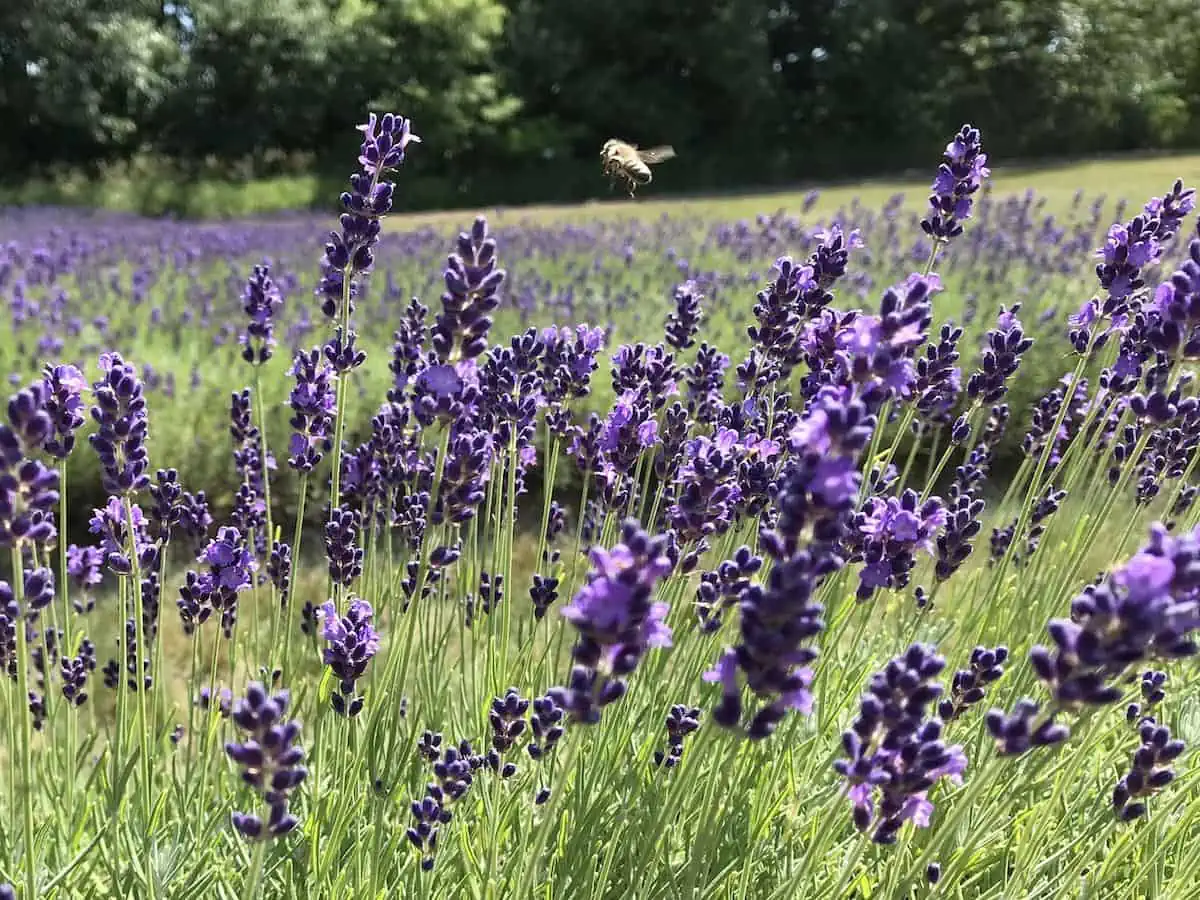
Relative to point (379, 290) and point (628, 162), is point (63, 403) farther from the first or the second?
point (379, 290)

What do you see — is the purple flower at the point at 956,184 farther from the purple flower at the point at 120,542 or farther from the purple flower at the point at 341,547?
the purple flower at the point at 120,542

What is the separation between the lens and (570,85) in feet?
92.9

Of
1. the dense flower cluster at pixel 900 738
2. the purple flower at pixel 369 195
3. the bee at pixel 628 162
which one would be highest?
the bee at pixel 628 162

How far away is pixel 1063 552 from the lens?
3.59 meters

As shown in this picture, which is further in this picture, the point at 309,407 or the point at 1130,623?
the point at 309,407

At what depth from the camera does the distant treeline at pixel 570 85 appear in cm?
2438

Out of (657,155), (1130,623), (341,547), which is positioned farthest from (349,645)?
(657,155)

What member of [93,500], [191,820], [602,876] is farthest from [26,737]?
[93,500]

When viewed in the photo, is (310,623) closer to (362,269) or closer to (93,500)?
(362,269)

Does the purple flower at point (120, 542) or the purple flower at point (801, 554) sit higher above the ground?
the purple flower at point (801, 554)

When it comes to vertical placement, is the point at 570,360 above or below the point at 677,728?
above

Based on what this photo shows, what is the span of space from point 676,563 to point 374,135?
1184mm

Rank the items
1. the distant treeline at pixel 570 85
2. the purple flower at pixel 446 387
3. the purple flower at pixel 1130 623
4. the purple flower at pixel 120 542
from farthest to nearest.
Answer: the distant treeline at pixel 570 85, the purple flower at pixel 120 542, the purple flower at pixel 446 387, the purple flower at pixel 1130 623

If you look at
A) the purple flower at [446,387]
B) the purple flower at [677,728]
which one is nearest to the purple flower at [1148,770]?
the purple flower at [677,728]
